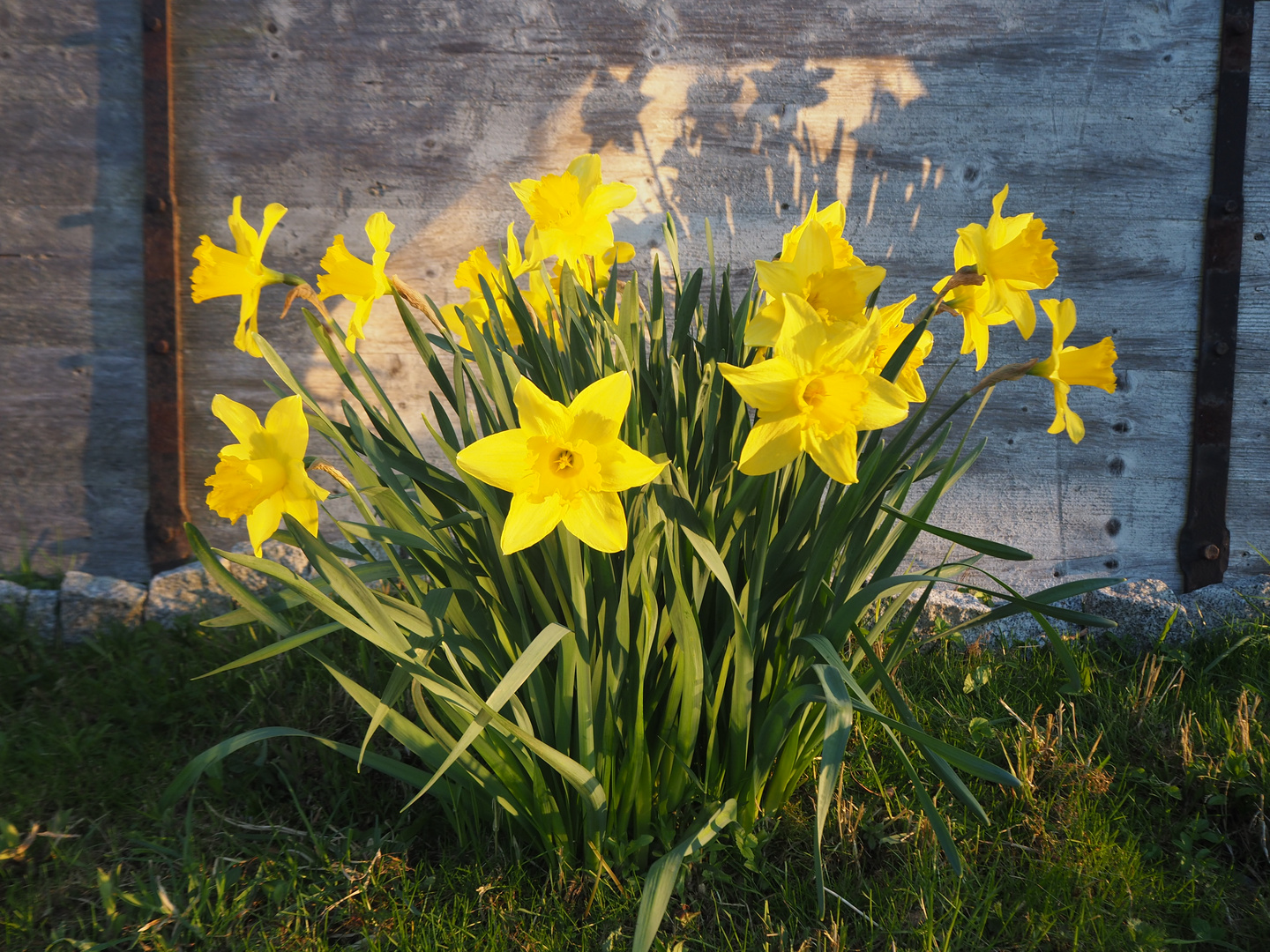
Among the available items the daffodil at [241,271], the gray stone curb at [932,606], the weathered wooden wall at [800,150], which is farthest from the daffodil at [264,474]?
the weathered wooden wall at [800,150]

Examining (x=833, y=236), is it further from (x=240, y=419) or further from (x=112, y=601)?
(x=112, y=601)

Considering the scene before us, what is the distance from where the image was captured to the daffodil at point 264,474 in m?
0.85

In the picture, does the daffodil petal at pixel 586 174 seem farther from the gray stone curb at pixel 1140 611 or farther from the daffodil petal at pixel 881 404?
the gray stone curb at pixel 1140 611

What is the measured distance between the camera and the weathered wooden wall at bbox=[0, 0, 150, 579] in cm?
206

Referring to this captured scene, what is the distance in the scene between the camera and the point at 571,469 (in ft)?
2.64

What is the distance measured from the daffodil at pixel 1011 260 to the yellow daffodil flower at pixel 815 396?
25cm

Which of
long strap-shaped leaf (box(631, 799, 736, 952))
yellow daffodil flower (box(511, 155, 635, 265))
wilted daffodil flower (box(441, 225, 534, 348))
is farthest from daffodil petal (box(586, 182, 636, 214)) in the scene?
long strap-shaped leaf (box(631, 799, 736, 952))

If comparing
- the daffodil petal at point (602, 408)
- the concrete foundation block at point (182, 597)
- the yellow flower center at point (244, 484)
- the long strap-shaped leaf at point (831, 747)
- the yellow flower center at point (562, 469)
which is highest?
the daffodil petal at point (602, 408)

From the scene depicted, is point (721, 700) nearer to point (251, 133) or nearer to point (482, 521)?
point (482, 521)

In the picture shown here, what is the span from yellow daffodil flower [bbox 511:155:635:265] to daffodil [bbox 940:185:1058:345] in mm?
522

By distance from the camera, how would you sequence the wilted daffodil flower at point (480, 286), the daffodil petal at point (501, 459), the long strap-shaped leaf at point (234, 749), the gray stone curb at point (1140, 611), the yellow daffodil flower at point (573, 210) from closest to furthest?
the daffodil petal at point (501, 459) → the long strap-shaped leaf at point (234, 749) → the yellow daffodil flower at point (573, 210) → the wilted daffodil flower at point (480, 286) → the gray stone curb at point (1140, 611)

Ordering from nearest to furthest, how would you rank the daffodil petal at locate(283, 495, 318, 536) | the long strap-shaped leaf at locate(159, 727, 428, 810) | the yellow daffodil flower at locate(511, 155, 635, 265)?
the daffodil petal at locate(283, 495, 318, 536), the long strap-shaped leaf at locate(159, 727, 428, 810), the yellow daffodil flower at locate(511, 155, 635, 265)

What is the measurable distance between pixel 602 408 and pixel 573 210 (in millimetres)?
490

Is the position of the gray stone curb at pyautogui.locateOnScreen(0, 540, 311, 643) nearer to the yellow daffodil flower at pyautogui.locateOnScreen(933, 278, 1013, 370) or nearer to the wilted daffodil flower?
the wilted daffodil flower
